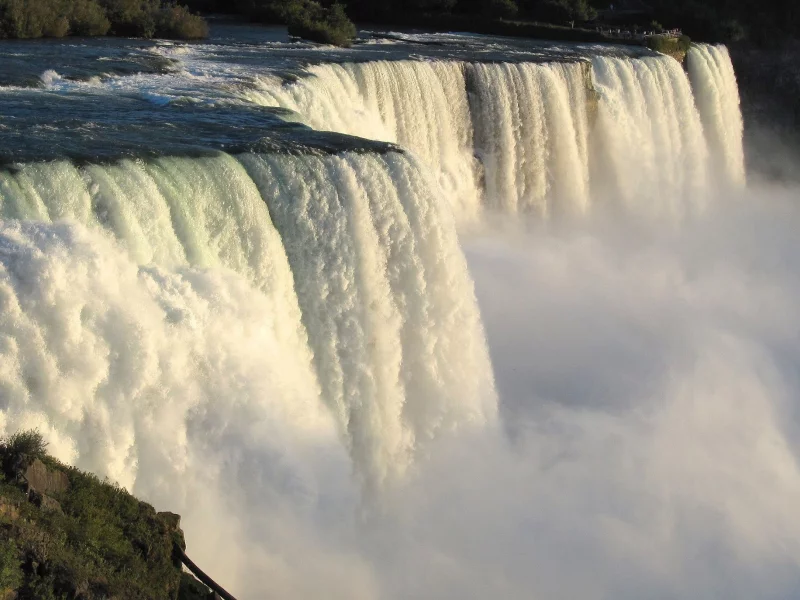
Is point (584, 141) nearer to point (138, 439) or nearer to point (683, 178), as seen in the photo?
point (683, 178)

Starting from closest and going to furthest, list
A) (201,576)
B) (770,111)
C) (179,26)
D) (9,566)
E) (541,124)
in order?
(9,566)
(201,576)
(541,124)
(179,26)
(770,111)

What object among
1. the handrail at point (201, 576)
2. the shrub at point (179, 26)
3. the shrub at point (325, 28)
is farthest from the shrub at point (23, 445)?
the shrub at point (179, 26)

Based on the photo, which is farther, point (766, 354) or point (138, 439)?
point (766, 354)

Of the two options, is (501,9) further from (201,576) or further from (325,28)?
(201,576)

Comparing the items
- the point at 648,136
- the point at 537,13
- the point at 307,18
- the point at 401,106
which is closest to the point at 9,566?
the point at 401,106

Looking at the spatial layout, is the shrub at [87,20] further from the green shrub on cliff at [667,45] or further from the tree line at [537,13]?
the green shrub on cliff at [667,45]

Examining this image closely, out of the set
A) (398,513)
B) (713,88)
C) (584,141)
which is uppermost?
(713,88)

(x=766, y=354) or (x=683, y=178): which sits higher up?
(x=683, y=178)

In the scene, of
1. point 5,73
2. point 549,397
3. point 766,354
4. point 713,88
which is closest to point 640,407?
point 549,397
